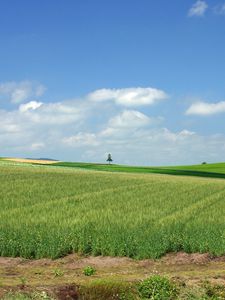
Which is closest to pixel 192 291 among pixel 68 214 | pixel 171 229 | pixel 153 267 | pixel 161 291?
pixel 161 291

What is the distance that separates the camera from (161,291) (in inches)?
487

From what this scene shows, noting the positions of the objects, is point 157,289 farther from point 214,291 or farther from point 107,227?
point 107,227

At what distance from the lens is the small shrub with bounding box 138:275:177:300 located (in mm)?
12352

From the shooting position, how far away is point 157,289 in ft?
40.9

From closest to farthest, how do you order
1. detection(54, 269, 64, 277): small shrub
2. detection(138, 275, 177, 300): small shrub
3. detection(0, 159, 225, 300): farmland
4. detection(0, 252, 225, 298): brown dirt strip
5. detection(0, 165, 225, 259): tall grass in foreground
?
detection(138, 275, 177, 300): small shrub → detection(0, 159, 225, 300): farmland → detection(0, 252, 225, 298): brown dirt strip → detection(54, 269, 64, 277): small shrub → detection(0, 165, 225, 259): tall grass in foreground

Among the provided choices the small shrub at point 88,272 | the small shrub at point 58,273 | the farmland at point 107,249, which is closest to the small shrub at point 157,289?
the farmland at point 107,249

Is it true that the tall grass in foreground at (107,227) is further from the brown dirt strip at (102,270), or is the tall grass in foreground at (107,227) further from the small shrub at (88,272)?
the small shrub at (88,272)

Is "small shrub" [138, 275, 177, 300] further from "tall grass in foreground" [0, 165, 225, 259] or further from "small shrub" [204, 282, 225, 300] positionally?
"tall grass in foreground" [0, 165, 225, 259]

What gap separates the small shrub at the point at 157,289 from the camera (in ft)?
40.5

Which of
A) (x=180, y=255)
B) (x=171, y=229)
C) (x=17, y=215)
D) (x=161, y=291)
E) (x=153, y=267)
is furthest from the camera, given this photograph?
(x=17, y=215)

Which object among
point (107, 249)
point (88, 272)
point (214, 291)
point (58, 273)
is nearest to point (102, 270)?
point (88, 272)

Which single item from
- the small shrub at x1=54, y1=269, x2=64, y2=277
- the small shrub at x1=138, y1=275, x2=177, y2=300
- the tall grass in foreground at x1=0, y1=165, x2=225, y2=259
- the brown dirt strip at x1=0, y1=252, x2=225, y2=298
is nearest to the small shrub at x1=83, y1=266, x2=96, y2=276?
the brown dirt strip at x1=0, y1=252, x2=225, y2=298

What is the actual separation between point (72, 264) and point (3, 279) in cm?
319

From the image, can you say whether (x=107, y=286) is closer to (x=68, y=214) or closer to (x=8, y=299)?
(x=8, y=299)
